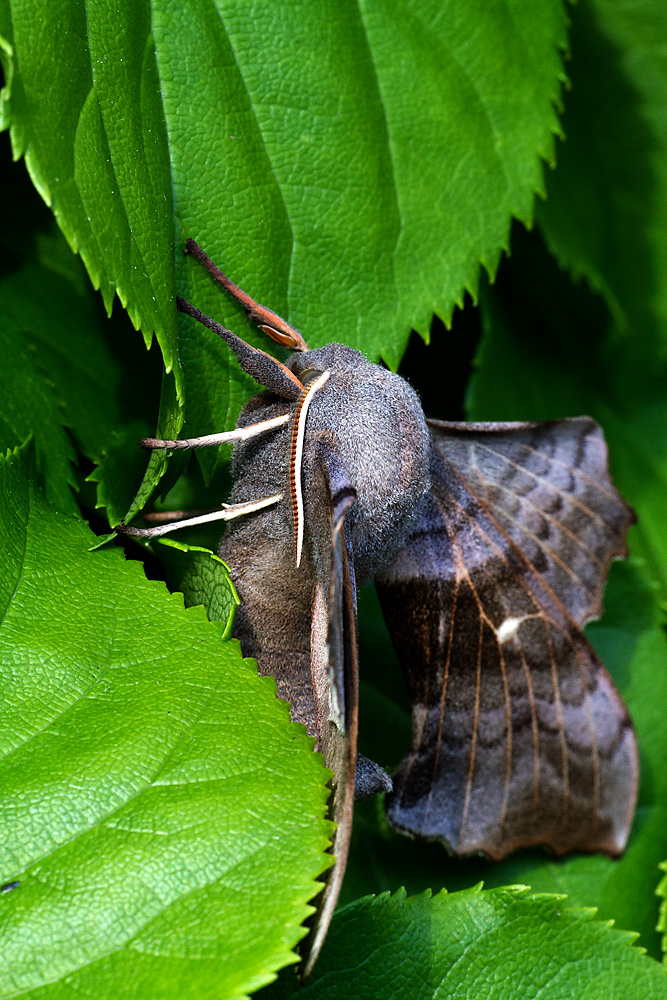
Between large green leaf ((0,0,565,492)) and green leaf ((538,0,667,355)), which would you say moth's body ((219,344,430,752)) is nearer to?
large green leaf ((0,0,565,492))

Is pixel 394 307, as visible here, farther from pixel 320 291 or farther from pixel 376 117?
pixel 376 117

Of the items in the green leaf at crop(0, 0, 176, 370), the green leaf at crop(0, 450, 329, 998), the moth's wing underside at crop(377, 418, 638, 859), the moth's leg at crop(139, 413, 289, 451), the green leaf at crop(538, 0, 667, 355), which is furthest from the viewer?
the green leaf at crop(538, 0, 667, 355)

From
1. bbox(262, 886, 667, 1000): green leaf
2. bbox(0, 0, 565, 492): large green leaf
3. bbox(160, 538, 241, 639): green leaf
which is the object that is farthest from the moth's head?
bbox(262, 886, 667, 1000): green leaf

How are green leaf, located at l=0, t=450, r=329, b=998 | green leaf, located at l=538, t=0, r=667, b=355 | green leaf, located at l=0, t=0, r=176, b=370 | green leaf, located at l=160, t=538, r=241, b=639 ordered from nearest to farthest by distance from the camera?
green leaf, located at l=0, t=450, r=329, b=998
green leaf, located at l=0, t=0, r=176, b=370
green leaf, located at l=160, t=538, r=241, b=639
green leaf, located at l=538, t=0, r=667, b=355

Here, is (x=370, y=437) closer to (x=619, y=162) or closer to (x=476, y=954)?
(x=476, y=954)

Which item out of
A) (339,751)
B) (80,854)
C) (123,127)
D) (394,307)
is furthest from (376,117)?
(80,854)
